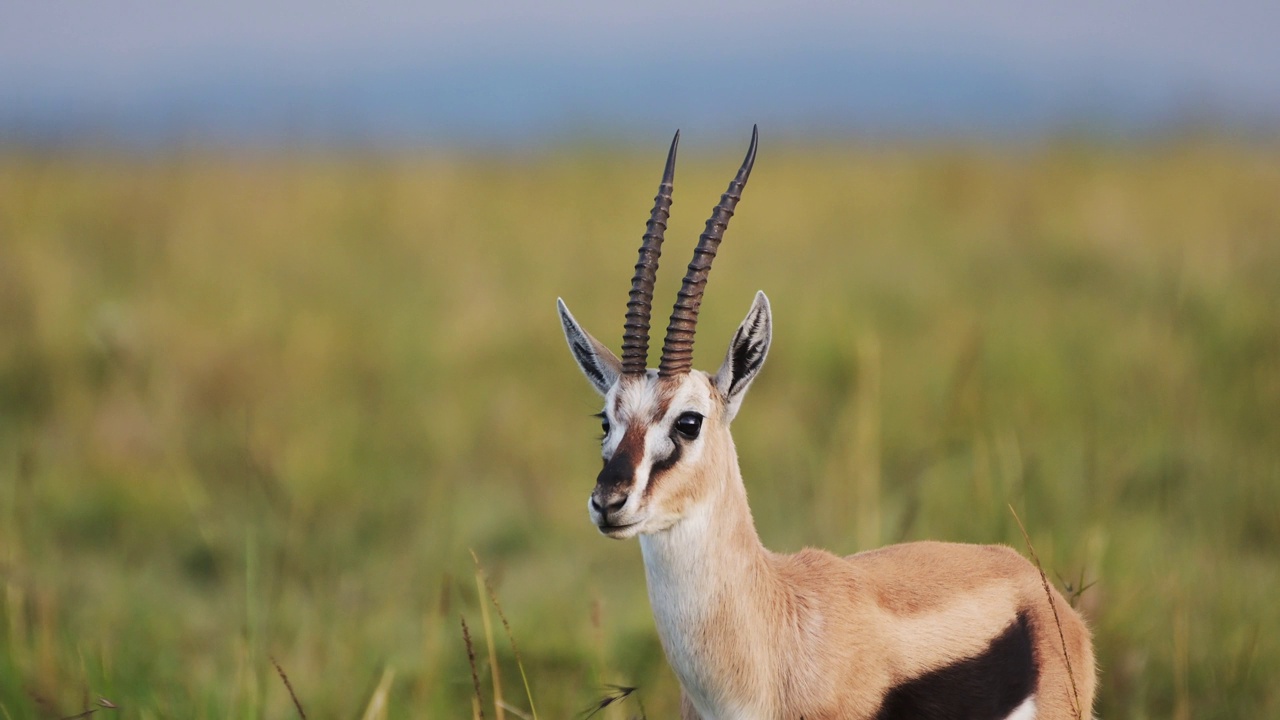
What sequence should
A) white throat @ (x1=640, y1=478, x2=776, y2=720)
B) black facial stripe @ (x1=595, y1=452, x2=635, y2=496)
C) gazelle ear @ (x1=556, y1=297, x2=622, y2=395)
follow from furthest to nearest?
gazelle ear @ (x1=556, y1=297, x2=622, y2=395)
white throat @ (x1=640, y1=478, x2=776, y2=720)
black facial stripe @ (x1=595, y1=452, x2=635, y2=496)

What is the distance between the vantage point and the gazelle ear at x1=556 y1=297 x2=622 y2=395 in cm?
396

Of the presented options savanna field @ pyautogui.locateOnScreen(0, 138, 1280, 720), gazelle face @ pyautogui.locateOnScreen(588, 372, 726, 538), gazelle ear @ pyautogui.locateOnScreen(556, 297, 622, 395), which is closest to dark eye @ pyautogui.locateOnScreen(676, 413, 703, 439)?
gazelle face @ pyautogui.locateOnScreen(588, 372, 726, 538)

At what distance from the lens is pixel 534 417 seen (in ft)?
35.9

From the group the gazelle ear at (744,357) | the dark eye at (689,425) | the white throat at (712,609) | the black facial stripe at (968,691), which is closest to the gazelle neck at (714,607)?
the white throat at (712,609)

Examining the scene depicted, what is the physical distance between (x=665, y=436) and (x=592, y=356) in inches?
21.0

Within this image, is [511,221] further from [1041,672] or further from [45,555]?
[1041,672]

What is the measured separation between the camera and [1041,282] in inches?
527

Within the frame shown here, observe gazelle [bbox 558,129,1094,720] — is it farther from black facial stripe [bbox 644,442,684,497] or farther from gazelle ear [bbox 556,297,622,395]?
gazelle ear [bbox 556,297,622,395]

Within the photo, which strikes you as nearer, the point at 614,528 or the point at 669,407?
the point at 614,528

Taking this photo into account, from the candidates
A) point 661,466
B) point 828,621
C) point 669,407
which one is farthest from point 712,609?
point 669,407

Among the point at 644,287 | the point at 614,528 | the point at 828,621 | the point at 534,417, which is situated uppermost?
the point at 644,287

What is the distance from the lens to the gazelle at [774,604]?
3.52 meters

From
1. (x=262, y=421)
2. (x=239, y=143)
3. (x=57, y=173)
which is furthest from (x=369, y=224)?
(x=262, y=421)

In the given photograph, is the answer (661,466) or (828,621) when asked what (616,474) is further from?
(828,621)
